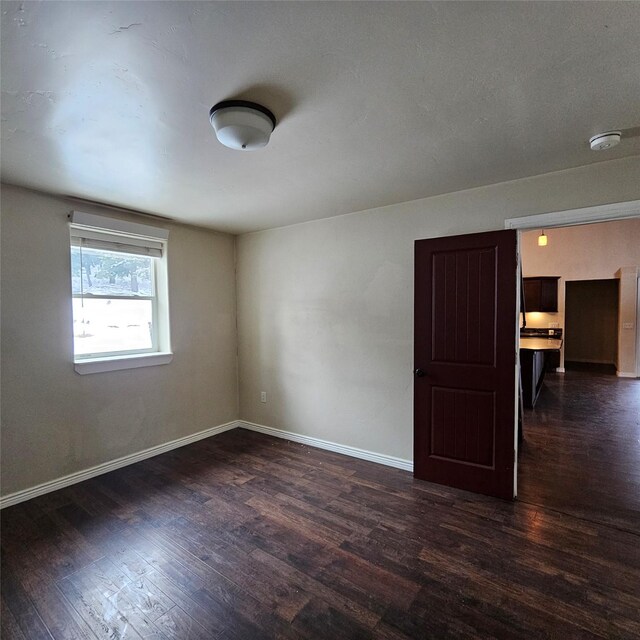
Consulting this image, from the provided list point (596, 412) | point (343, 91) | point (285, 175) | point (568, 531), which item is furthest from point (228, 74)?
point (596, 412)

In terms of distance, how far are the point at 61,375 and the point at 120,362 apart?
0.47m

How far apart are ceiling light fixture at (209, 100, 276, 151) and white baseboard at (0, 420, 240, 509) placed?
3049 millimetres

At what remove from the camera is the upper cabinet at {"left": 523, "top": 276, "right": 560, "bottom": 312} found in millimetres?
8141

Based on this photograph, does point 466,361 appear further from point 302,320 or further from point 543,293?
point 543,293

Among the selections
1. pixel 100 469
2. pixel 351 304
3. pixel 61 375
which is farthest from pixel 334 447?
pixel 61 375

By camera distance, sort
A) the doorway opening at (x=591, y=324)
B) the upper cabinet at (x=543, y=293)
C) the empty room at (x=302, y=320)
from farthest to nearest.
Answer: the doorway opening at (x=591, y=324) → the upper cabinet at (x=543, y=293) → the empty room at (x=302, y=320)

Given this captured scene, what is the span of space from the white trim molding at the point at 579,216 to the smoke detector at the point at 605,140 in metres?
0.47

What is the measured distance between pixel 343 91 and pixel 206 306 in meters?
3.06

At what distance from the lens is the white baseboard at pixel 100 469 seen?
8.58 ft

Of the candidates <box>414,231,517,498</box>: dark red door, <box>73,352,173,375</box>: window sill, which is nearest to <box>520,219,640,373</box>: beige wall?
<box>414,231,517,498</box>: dark red door

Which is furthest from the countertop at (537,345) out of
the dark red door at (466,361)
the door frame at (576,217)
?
the door frame at (576,217)

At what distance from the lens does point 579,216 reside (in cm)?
235

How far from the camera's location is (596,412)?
4797mm

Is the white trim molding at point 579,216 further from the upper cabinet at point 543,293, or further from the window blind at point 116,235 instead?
the upper cabinet at point 543,293
